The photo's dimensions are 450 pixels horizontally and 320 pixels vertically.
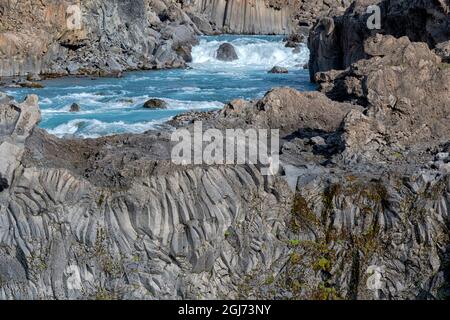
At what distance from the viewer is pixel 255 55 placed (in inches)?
1994

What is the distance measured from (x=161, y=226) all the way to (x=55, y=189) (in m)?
1.53

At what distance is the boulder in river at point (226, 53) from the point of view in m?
49.8

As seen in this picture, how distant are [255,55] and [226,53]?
2.43 m

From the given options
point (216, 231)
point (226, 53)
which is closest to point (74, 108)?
point (216, 231)

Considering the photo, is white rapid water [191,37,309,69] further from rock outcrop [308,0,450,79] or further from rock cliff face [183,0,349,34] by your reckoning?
rock cliff face [183,0,349,34]

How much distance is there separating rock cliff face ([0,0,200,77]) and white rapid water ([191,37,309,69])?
149cm

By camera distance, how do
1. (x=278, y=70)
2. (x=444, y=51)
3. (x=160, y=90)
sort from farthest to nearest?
(x=278, y=70) → (x=160, y=90) → (x=444, y=51)

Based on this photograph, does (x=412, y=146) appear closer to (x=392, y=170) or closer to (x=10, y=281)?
(x=392, y=170)

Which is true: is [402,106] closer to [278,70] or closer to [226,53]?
[278,70]

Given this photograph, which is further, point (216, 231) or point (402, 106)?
point (402, 106)

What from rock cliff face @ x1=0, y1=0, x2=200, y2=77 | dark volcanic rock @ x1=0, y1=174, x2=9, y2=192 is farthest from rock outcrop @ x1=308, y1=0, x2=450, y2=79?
dark volcanic rock @ x1=0, y1=174, x2=9, y2=192

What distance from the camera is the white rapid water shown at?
4797 centimetres
